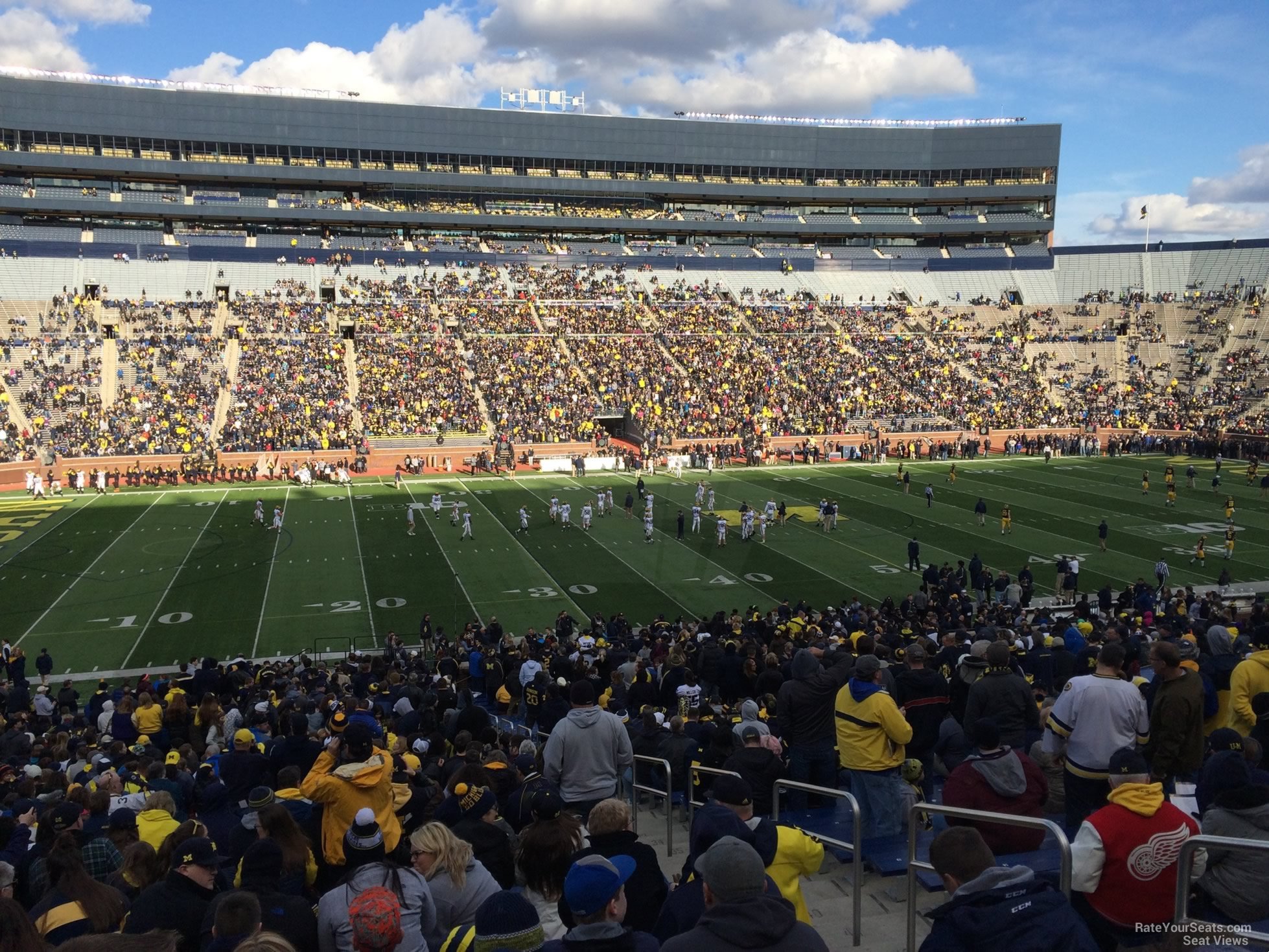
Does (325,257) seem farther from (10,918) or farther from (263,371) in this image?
(10,918)

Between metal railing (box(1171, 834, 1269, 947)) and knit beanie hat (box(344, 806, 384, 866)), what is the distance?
12.7ft

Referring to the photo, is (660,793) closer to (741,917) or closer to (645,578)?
(741,917)

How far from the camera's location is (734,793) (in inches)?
205

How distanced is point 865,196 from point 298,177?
46329 mm

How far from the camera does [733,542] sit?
3238cm

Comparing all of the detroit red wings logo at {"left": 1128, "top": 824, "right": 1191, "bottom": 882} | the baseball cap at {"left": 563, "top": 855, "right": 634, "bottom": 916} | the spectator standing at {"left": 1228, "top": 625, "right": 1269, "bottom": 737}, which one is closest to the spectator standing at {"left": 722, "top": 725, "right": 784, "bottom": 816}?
the detroit red wings logo at {"left": 1128, "top": 824, "right": 1191, "bottom": 882}

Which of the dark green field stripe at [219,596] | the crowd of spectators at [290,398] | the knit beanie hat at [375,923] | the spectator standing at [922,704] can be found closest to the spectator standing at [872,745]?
the spectator standing at [922,704]

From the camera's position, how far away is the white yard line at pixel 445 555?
24977mm

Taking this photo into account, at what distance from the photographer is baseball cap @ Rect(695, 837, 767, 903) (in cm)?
364

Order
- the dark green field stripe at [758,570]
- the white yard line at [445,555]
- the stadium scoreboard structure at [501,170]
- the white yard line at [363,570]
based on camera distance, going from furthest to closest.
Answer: the stadium scoreboard structure at [501,170]
the dark green field stripe at [758,570]
the white yard line at [445,555]
the white yard line at [363,570]

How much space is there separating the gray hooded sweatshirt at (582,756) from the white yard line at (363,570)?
1651 cm

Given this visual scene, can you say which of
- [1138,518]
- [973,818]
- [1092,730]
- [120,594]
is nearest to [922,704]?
[1092,730]

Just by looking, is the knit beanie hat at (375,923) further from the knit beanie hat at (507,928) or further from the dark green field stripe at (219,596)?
the dark green field stripe at (219,596)

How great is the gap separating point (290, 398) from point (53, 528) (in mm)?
17766
